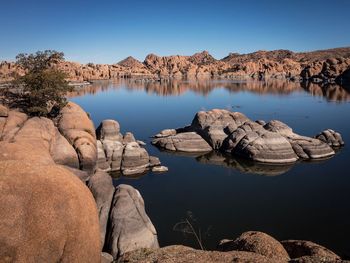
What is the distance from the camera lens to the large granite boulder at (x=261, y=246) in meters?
11.6

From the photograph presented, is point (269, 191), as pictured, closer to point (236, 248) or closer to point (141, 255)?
point (236, 248)

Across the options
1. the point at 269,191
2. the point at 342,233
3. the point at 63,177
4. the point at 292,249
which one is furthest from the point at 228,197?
the point at 63,177

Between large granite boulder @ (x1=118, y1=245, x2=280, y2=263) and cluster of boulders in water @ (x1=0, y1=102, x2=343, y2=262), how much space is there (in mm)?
33

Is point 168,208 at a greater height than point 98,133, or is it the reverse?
point 98,133

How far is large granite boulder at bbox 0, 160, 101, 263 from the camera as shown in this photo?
330 inches

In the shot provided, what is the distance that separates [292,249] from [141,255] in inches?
251

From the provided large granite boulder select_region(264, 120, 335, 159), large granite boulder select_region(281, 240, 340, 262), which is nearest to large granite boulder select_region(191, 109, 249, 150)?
large granite boulder select_region(264, 120, 335, 159)

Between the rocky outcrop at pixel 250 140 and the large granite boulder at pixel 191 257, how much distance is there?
28.6 meters

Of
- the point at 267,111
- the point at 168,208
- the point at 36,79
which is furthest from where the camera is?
the point at 267,111

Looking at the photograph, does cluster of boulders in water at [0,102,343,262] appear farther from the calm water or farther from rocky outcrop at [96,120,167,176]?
the calm water

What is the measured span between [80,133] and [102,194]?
11.8 metres

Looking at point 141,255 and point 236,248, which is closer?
point 141,255

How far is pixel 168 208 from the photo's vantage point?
1016 inches

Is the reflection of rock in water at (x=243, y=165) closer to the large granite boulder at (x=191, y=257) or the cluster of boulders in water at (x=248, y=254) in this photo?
the cluster of boulders in water at (x=248, y=254)
